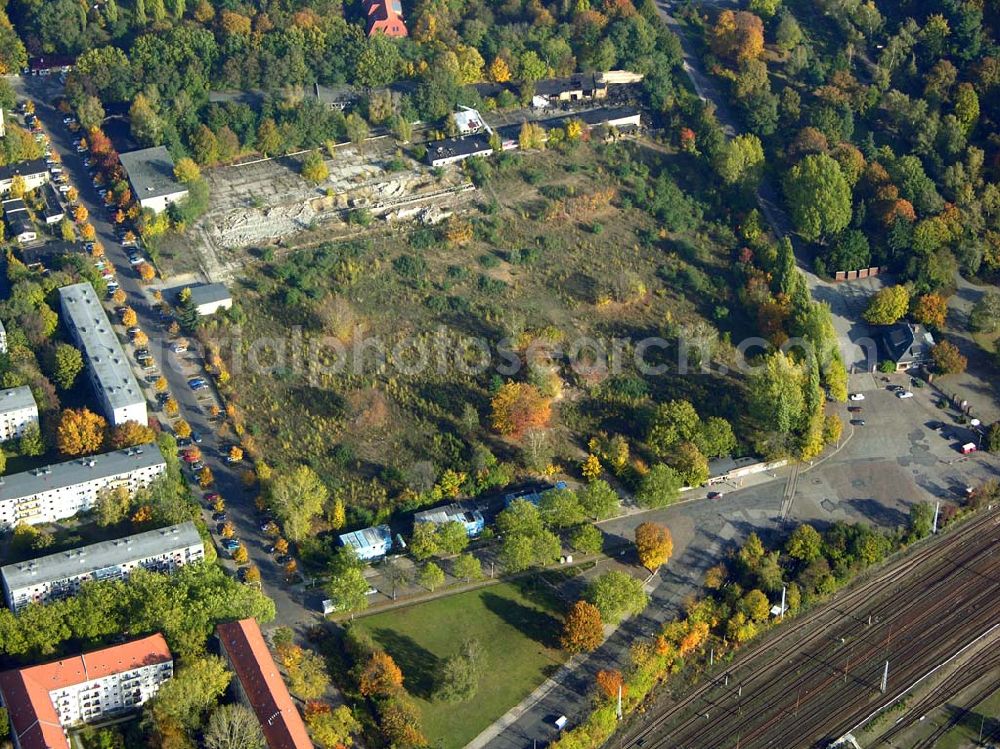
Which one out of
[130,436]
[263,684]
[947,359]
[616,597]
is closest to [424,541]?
[616,597]

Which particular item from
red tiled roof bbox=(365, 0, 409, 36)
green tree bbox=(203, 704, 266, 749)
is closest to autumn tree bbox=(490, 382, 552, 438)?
green tree bbox=(203, 704, 266, 749)

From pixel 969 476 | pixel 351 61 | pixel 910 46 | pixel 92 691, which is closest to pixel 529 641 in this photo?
pixel 92 691

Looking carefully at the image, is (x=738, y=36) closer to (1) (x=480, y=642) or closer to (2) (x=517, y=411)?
(2) (x=517, y=411)

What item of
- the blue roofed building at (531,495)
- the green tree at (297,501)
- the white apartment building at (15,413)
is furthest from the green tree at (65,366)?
the blue roofed building at (531,495)

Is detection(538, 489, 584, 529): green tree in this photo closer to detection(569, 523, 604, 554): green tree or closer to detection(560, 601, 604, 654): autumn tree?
detection(569, 523, 604, 554): green tree

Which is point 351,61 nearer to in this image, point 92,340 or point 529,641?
point 92,340
